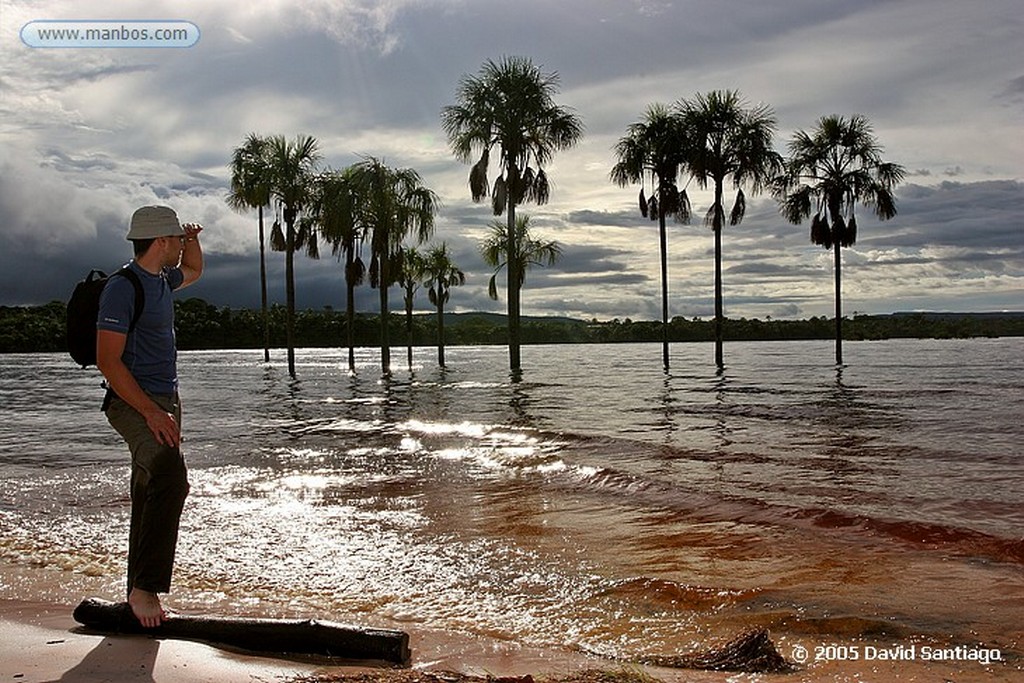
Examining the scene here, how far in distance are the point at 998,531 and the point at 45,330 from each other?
480 ft

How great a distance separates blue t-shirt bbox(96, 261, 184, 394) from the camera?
14.0 feet

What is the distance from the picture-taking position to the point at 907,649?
4.62 metres

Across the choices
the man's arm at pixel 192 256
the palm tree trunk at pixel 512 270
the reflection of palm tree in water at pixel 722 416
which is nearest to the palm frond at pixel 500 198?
the palm tree trunk at pixel 512 270

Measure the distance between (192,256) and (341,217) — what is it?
43.3 m

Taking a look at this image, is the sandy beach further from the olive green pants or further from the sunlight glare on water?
the sunlight glare on water

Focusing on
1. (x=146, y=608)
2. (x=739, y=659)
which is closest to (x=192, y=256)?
(x=146, y=608)

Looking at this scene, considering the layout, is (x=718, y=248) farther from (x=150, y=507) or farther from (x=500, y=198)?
(x=150, y=507)

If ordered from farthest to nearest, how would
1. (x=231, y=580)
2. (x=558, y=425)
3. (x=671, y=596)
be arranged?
(x=558, y=425) < (x=231, y=580) < (x=671, y=596)

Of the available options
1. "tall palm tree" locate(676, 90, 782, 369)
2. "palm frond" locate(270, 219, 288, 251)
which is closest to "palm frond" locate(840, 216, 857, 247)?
"tall palm tree" locate(676, 90, 782, 369)

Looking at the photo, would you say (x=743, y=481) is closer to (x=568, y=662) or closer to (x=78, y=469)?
(x=568, y=662)

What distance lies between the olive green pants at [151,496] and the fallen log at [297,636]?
0.30 meters

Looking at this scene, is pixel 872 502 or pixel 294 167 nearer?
pixel 872 502

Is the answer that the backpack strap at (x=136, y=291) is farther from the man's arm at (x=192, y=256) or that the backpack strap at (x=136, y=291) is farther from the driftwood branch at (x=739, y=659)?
the driftwood branch at (x=739, y=659)

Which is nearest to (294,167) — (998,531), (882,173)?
(882,173)
